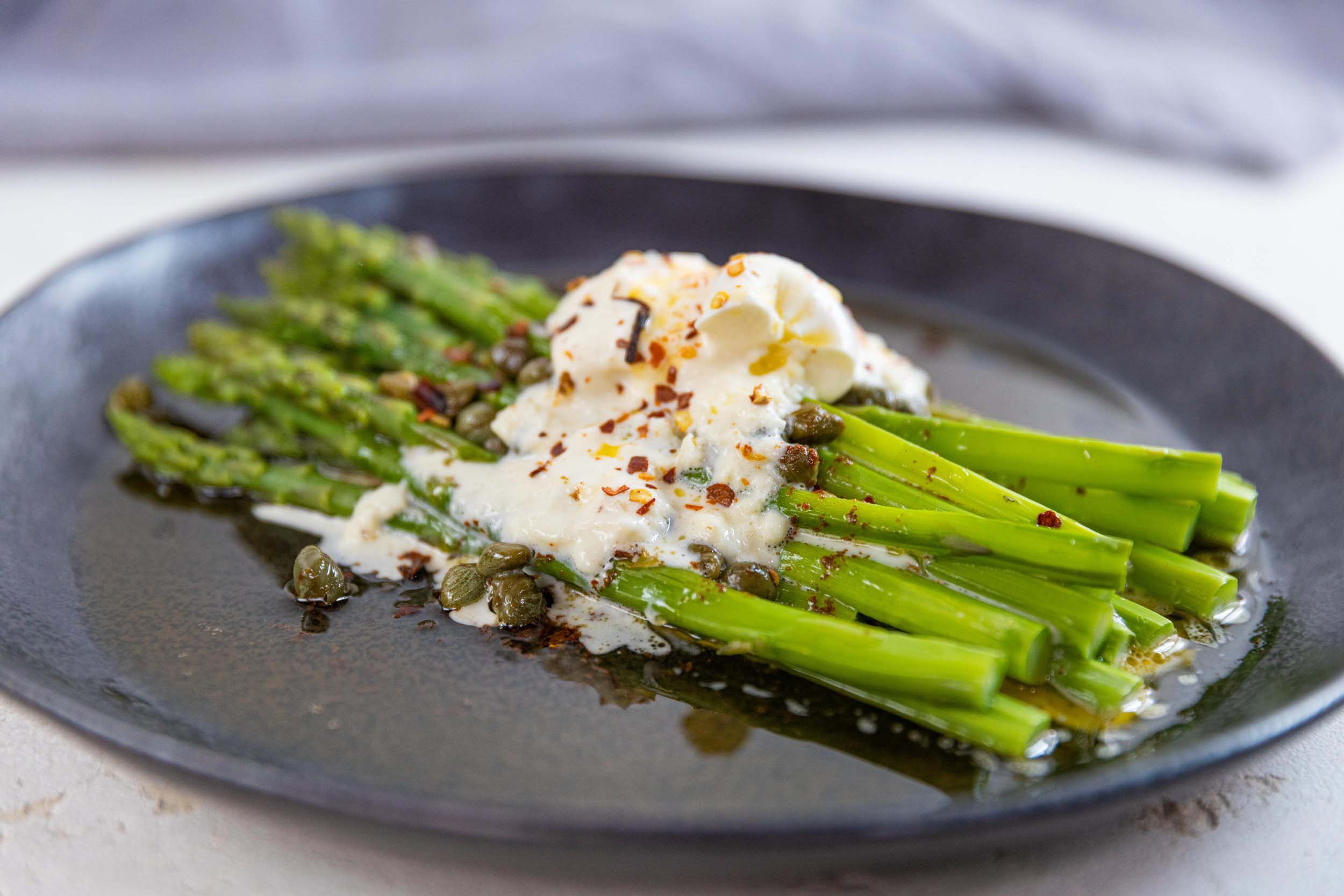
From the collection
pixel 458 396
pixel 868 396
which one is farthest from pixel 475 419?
pixel 868 396

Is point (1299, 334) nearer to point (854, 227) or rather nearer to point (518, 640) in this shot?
point (854, 227)

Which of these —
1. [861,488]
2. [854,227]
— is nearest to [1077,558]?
[861,488]

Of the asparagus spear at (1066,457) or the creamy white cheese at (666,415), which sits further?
the creamy white cheese at (666,415)

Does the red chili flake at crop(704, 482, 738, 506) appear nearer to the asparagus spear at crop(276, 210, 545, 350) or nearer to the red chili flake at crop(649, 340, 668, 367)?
the red chili flake at crop(649, 340, 668, 367)

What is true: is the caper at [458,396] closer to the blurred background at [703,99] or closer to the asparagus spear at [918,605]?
the asparagus spear at [918,605]

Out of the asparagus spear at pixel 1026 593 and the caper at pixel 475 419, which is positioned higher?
the asparagus spear at pixel 1026 593

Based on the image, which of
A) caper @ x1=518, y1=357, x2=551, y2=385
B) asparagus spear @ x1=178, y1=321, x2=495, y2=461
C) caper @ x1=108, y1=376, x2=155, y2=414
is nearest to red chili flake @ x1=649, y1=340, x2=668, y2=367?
caper @ x1=518, y1=357, x2=551, y2=385

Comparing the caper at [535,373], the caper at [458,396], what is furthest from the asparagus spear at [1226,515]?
the caper at [458,396]

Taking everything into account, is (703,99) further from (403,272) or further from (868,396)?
(868,396)
